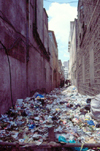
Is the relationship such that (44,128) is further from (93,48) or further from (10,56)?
(93,48)

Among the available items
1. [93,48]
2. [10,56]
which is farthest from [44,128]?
[93,48]

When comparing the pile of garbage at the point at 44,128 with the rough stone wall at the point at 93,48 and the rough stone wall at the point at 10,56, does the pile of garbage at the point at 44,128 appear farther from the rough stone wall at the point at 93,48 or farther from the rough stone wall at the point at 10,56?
the rough stone wall at the point at 93,48

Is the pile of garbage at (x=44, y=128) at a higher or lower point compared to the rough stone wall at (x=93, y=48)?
lower

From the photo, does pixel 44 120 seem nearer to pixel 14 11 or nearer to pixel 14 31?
pixel 14 31

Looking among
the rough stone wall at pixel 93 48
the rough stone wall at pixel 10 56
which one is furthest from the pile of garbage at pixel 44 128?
the rough stone wall at pixel 93 48

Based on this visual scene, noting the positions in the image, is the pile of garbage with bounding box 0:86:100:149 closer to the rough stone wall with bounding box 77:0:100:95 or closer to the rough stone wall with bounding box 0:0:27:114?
the rough stone wall with bounding box 0:0:27:114

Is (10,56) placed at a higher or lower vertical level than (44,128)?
higher

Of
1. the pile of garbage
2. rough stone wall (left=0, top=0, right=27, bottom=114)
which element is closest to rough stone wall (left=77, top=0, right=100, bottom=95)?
the pile of garbage

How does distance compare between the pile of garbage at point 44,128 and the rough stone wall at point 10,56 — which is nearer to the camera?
the pile of garbage at point 44,128

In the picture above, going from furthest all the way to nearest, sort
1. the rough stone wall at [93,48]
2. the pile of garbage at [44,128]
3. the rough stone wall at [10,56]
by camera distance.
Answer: the rough stone wall at [93,48] → the rough stone wall at [10,56] → the pile of garbage at [44,128]

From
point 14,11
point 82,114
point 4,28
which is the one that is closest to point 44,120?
point 82,114

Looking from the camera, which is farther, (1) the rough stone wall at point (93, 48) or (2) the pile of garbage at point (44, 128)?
(1) the rough stone wall at point (93, 48)

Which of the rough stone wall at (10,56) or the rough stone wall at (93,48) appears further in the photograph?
the rough stone wall at (93,48)

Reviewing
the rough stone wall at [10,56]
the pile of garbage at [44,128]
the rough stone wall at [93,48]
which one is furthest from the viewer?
the rough stone wall at [93,48]
